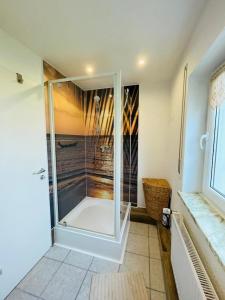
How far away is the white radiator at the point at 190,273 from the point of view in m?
0.70

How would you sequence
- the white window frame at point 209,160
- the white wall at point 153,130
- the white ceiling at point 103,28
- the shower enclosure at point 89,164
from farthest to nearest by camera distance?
1. the white wall at point 153,130
2. the shower enclosure at point 89,164
3. the white window frame at point 209,160
4. the white ceiling at point 103,28

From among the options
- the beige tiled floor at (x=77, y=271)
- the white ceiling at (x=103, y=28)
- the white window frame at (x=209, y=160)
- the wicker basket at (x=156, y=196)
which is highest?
the white ceiling at (x=103, y=28)

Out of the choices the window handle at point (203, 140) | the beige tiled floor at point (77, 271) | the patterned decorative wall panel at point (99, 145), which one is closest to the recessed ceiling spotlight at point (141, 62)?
the patterned decorative wall panel at point (99, 145)

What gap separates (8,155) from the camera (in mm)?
1215

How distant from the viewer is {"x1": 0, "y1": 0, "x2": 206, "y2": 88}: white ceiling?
97 centimetres

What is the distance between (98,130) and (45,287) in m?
2.03

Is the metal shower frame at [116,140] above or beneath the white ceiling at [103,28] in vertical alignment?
beneath

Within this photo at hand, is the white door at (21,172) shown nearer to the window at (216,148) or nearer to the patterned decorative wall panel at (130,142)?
the patterned decorative wall panel at (130,142)

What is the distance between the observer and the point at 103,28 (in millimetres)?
1170

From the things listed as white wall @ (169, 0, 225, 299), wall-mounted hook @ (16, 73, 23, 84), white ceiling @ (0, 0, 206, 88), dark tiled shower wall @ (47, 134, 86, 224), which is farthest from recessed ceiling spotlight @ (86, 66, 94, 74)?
white wall @ (169, 0, 225, 299)

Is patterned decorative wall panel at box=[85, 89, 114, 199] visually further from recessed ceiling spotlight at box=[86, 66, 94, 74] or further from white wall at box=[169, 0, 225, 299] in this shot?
white wall at box=[169, 0, 225, 299]

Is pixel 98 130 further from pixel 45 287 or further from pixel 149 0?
pixel 45 287

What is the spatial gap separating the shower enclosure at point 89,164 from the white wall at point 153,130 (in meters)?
0.53

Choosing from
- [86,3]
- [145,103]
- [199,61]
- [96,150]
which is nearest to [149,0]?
[86,3]
